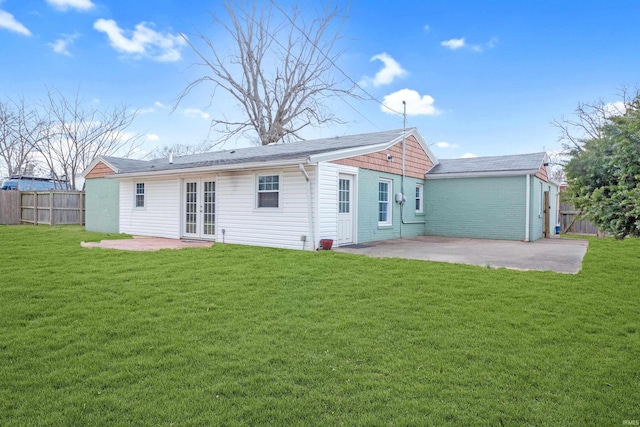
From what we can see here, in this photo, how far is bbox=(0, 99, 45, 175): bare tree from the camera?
2306cm

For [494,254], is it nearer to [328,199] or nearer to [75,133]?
[328,199]

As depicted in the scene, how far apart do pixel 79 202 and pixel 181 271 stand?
1515 centimetres

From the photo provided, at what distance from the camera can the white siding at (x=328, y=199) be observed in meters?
9.67

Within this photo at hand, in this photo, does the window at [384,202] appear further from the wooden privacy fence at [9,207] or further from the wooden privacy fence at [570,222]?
the wooden privacy fence at [9,207]

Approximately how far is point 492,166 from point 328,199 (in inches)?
272

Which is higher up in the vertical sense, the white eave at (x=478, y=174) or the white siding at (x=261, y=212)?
the white eave at (x=478, y=174)

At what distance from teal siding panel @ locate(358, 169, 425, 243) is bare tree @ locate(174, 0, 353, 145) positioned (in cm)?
1108

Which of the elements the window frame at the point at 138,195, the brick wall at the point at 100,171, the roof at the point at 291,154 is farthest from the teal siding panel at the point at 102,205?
the window frame at the point at 138,195

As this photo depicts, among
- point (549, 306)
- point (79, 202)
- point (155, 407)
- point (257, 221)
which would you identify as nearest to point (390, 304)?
point (549, 306)

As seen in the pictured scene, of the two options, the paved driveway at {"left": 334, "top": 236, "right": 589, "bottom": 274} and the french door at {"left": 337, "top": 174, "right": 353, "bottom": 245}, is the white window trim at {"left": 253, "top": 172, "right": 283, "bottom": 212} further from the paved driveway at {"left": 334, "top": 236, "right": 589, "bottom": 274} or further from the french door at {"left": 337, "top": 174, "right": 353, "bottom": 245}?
the paved driveway at {"left": 334, "top": 236, "right": 589, "bottom": 274}

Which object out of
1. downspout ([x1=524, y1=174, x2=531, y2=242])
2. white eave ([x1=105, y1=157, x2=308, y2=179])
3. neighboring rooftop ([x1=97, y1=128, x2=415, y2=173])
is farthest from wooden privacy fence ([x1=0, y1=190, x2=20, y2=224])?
downspout ([x1=524, y1=174, x2=531, y2=242])

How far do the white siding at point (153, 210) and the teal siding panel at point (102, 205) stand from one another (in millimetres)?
825

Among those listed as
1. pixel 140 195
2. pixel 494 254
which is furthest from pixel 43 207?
pixel 494 254

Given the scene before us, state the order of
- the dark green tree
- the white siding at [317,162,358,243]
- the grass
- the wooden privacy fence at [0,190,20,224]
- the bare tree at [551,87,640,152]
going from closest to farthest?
the grass → the dark green tree → the white siding at [317,162,358,243] → the wooden privacy fence at [0,190,20,224] → the bare tree at [551,87,640,152]
